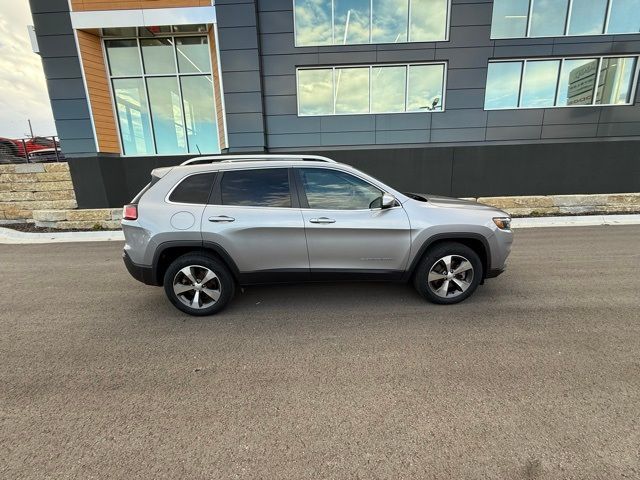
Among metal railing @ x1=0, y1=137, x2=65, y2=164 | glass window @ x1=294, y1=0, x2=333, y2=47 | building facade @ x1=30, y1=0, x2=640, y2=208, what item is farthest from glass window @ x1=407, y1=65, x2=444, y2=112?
metal railing @ x1=0, y1=137, x2=65, y2=164

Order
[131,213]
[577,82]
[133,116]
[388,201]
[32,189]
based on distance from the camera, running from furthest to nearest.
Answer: [133,116] < [577,82] < [32,189] < [131,213] < [388,201]

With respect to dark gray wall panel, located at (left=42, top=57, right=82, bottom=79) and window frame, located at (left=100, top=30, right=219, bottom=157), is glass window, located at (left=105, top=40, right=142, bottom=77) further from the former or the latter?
dark gray wall panel, located at (left=42, top=57, right=82, bottom=79)

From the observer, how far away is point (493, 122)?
1013 centimetres

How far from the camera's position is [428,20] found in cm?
966

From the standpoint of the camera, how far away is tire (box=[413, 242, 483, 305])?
148 inches

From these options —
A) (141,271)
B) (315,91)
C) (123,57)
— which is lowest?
(141,271)

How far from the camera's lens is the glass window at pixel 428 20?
9555 mm

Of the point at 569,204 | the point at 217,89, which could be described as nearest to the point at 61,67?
the point at 217,89

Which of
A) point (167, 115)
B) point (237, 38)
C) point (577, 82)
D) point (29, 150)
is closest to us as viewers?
point (237, 38)

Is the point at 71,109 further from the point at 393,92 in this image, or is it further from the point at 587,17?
the point at 587,17

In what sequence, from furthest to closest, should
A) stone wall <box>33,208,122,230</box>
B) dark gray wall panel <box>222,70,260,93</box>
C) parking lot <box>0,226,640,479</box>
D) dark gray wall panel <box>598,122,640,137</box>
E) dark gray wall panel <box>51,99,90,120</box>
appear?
dark gray wall panel <box>598,122,640,137</box>, dark gray wall panel <box>222,70,260,93</box>, dark gray wall panel <box>51,99,90,120</box>, stone wall <box>33,208,122,230</box>, parking lot <box>0,226,640,479</box>

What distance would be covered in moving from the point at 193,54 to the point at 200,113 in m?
1.72

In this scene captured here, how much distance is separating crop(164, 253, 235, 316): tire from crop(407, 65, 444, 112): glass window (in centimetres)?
876

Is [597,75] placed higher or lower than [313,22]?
lower
